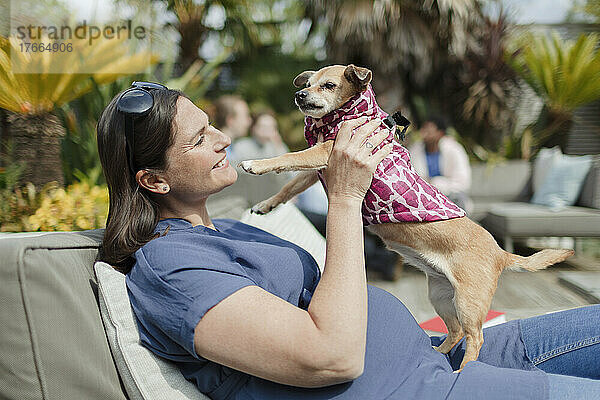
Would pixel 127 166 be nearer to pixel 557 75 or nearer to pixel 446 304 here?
pixel 446 304

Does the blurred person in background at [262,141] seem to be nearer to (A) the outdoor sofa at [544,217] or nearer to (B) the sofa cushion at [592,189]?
(A) the outdoor sofa at [544,217]

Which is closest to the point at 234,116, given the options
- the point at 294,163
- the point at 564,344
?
the point at 294,163

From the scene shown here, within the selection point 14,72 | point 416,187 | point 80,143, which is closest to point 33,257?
point 416,187

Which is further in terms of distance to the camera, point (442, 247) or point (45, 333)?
point (442, 247)

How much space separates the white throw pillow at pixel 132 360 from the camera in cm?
104

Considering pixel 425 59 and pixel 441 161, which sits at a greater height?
pixel 425 59

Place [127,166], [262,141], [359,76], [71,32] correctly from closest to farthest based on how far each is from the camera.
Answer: [127,166] < [359,76] < [71,32] < [262,141]

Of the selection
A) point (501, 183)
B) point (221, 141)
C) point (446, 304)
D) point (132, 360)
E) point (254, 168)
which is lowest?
point (501, 183)

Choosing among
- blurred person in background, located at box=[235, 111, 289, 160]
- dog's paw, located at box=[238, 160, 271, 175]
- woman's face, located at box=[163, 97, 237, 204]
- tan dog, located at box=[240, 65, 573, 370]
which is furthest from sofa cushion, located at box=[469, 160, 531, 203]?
woman's face, located at box=[163, 97, 237, 204]

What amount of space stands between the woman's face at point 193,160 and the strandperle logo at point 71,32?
183 centimetres

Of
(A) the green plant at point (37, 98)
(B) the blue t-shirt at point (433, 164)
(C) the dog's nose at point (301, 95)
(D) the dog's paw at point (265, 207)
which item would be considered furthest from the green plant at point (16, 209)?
(B) the blue t-shirt at point (433, 164)

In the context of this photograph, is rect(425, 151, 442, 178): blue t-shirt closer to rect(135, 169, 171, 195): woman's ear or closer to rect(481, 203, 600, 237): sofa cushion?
rect(481, 203, 600, 237): sofa cushion

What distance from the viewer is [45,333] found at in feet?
3.10

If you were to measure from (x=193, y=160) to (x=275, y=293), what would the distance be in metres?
0.39
